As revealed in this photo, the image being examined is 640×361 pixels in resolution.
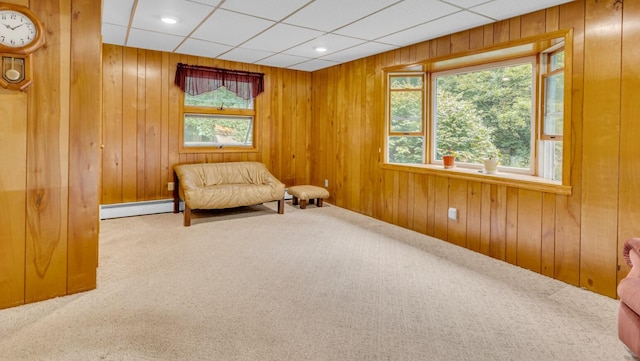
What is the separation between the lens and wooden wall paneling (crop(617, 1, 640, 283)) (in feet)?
8.47

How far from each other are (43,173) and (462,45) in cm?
387

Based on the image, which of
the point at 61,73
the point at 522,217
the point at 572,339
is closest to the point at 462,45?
the point at 522,217

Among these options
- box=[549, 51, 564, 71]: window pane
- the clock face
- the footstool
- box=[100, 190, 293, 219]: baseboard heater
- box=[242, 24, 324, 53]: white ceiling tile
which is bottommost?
box=[100, 190, 293, 219]: baseboard heater

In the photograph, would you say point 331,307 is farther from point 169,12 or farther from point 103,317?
point 169,12

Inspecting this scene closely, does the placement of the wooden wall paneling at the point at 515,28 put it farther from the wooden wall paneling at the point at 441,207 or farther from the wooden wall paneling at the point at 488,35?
the wooden wall paneling at the point at 441,207

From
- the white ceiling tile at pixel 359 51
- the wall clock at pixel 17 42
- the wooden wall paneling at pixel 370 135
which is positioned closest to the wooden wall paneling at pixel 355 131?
the wooden wall paneling at pixel 370 135

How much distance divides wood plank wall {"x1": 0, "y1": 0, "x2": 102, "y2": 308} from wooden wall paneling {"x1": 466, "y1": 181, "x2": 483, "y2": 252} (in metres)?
3.43

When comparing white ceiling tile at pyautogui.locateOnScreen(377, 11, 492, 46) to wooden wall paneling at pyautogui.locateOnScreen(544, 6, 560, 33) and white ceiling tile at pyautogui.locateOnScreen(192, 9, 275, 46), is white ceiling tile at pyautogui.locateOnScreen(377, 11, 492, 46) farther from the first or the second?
white ceiling tile at pyautogui.locateOnScreen(192, 9, 275, 46)

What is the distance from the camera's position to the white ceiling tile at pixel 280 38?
158 inches

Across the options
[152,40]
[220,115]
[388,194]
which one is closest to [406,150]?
[388,194]

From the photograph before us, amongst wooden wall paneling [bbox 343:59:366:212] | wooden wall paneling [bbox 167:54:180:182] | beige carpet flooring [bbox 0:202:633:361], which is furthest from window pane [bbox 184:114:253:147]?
beige carpet flooring [bbox 0:202:633:361]

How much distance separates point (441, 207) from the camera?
423 centimetres

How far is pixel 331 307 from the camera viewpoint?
2523 millimetres

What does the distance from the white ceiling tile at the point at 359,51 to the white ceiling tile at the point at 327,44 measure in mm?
134
